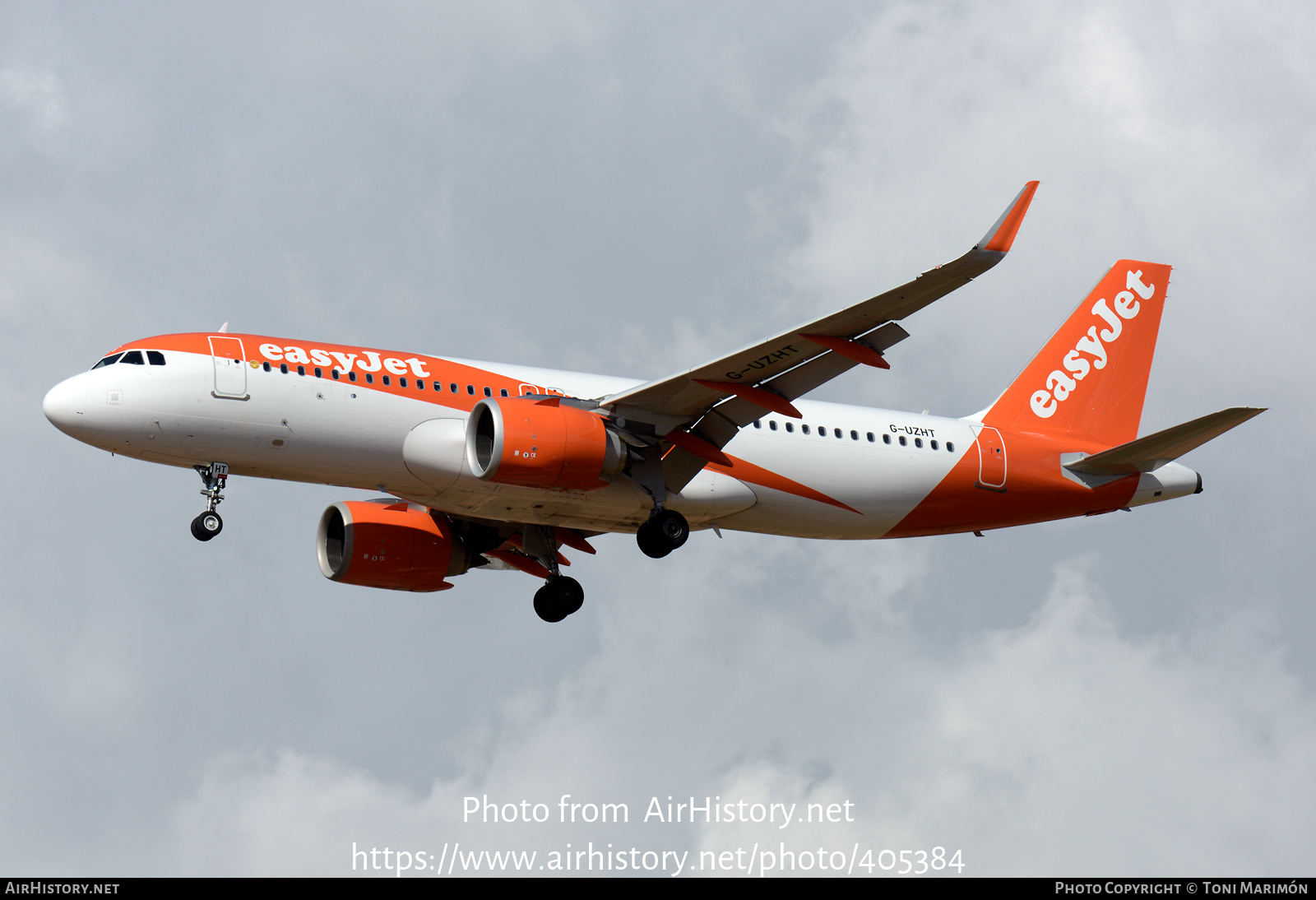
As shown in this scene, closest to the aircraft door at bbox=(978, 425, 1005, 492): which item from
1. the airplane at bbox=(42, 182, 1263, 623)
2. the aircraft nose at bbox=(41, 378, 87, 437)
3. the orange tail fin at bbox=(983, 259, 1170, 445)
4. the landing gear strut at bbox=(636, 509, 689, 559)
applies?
the airplane at bbox=(42, 182, 1263, 623)

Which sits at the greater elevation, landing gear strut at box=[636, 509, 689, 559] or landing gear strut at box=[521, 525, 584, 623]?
landing gear strut at box=[521, 525, 584, 623]

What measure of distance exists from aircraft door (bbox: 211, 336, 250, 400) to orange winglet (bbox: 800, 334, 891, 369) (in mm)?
10589

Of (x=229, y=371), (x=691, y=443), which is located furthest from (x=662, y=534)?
(x=229, y=371)

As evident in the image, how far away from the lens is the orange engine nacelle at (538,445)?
3059 cm

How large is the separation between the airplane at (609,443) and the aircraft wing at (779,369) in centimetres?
5

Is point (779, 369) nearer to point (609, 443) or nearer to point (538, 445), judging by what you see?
point (609, 443)

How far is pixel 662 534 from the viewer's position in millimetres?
32906

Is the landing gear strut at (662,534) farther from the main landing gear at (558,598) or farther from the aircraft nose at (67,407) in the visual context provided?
the aircraft nose at (67,407)

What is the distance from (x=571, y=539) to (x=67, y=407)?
490 inches

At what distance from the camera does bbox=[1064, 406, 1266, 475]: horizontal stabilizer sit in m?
32.5

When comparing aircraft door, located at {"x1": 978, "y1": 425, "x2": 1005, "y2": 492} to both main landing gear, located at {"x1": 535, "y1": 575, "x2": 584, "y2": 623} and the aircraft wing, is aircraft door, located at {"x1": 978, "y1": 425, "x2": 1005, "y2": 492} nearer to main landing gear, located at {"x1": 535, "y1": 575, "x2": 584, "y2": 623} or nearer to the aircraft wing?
the aircraft wing

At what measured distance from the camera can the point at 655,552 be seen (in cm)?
3300

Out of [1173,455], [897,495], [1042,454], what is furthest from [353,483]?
[1173,455]

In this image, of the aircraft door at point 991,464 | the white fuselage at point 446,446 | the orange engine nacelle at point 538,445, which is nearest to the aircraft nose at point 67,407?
the white fuselage at point 446,446
